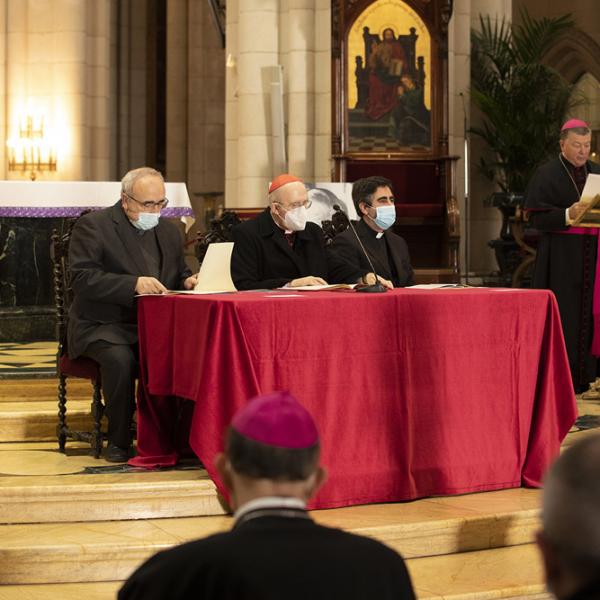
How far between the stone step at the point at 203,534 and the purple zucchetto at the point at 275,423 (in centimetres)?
296

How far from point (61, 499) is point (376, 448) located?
4.43 feet

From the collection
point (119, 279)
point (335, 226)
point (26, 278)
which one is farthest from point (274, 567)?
point (26, 278)

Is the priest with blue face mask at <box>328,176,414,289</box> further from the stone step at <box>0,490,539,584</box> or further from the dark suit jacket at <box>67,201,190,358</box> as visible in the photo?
the stone step at <box>0,490,539,584</box>

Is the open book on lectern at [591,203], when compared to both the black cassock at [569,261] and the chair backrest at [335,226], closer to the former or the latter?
the black cassock at [569,261]

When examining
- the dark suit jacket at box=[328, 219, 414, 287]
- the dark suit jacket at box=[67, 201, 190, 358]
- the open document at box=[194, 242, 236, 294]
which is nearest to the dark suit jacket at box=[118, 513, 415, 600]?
the open document at box=[194, 242, 236, 294]

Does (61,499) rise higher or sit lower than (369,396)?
lower

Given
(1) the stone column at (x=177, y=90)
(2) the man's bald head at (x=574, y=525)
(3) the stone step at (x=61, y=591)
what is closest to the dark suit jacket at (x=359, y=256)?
(3) the stone step at (x=61, y=591)

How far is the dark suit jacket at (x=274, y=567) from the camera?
1987mm

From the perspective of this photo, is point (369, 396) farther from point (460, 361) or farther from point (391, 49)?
point (391, 49)

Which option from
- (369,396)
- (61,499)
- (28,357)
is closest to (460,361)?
(369,396)

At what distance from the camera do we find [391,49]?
474 inches

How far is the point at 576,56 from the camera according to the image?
2186 centimetres

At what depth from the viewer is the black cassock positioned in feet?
27.5

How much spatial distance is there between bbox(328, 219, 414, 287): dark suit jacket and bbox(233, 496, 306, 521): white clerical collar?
4.61 m
